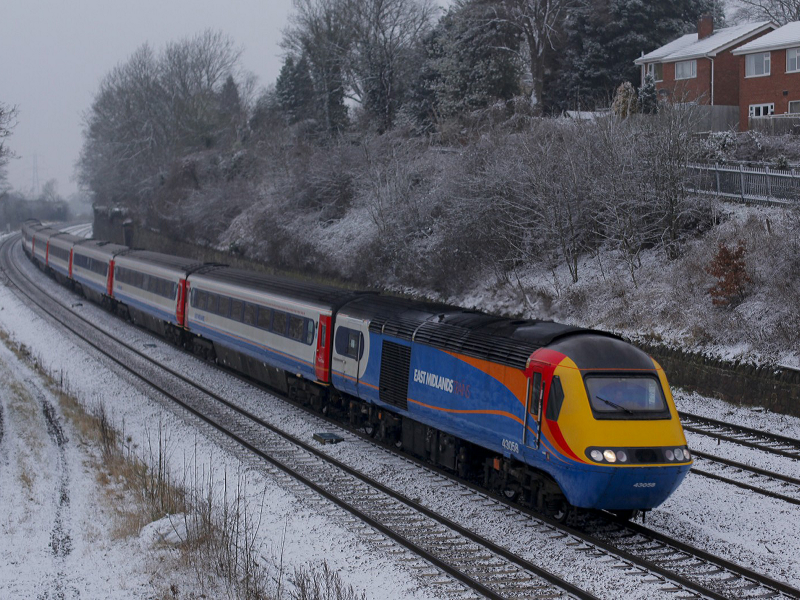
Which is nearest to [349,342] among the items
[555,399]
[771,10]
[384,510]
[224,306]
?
[384,510]

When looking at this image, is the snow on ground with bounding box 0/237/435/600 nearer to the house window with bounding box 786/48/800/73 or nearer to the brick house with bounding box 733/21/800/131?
the brick house with bounding box 733/21/800/131

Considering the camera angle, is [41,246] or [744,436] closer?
[744,436]

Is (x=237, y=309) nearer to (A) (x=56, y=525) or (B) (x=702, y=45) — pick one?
(A) (x=56, y=525)

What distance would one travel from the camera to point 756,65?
36.5 metres

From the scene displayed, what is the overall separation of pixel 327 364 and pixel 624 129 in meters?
14.0

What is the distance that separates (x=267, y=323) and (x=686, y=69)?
2981 centimetres

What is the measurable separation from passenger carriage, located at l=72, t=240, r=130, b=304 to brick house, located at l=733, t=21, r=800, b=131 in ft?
93.4

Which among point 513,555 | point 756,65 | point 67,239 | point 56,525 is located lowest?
point 56,525

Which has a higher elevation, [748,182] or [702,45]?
[702,45]

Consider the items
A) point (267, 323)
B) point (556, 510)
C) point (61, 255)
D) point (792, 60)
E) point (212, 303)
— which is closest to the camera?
point (556, 510)

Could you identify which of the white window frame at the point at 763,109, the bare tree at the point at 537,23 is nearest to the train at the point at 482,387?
the bare tree at the point at 537,23

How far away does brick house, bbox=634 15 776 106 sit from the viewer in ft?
127

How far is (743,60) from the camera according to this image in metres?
37.0

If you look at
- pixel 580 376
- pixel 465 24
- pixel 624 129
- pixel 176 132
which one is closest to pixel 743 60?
pixel 465 24
